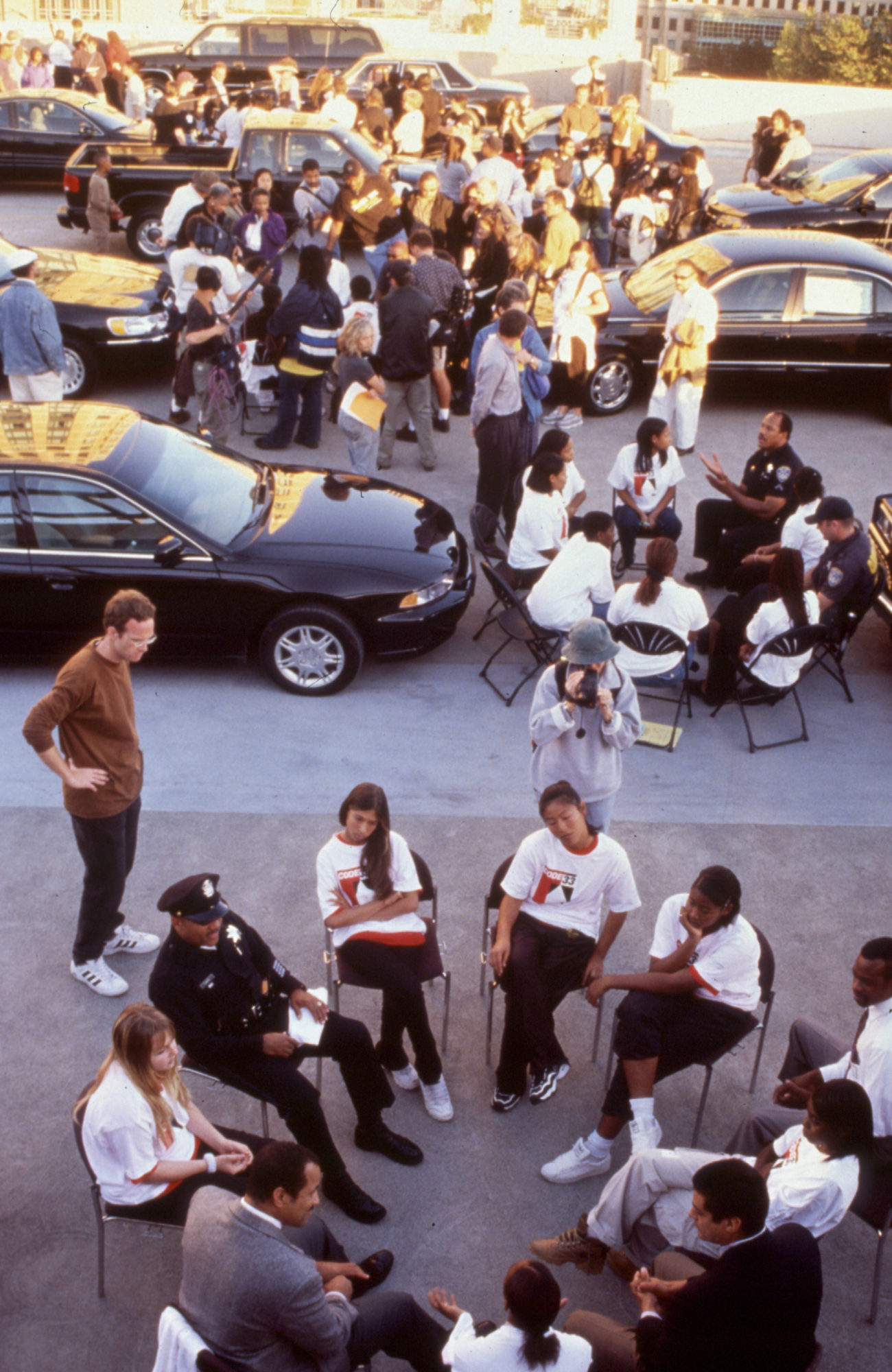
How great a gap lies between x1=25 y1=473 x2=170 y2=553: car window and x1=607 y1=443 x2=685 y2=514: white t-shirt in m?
3.30

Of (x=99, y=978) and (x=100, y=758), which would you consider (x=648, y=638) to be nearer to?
(x=100, y=758)

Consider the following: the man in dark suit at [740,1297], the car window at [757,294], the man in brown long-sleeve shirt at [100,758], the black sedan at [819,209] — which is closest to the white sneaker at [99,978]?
the man in brown long-sleeve shirt at [100,758]

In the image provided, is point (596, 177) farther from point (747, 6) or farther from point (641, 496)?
point (747, 6)

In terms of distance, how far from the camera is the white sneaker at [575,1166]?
443cm

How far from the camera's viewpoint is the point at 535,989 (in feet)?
15.2

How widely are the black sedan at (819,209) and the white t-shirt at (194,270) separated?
664cm

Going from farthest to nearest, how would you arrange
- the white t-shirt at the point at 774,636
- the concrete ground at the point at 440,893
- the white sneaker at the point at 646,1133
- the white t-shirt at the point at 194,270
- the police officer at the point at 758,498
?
1. the white t-shirt at the point at 194,270
2. the police officer at the point at 758,498
3. the white t-shirt at the point at 774,636
4. the white sneaker at the point at 646,1133
5. the concrete ground at the point at 440,893

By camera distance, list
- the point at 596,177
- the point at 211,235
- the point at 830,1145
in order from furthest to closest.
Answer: the point at 596,177 < the point at 211,235 < the point at 830,1145

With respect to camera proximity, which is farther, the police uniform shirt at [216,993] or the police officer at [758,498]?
the police officer at [758,498]

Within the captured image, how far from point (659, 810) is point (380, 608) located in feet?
6.92

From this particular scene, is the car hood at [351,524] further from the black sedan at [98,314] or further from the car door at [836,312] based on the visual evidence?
the car door at [836,312]

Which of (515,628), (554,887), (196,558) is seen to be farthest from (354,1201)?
(196,558)

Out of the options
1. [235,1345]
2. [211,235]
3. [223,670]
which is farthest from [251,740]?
[211,235]

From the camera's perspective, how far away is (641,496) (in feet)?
27.7
